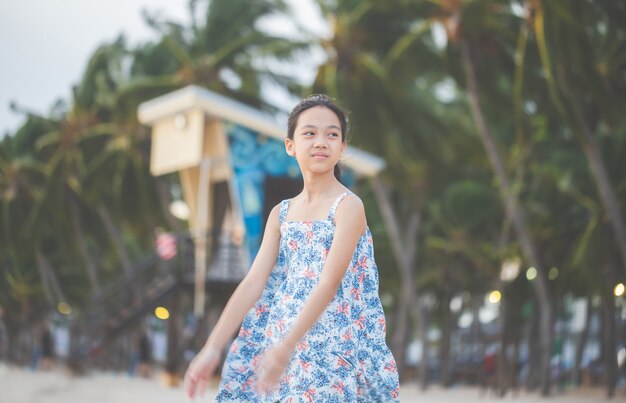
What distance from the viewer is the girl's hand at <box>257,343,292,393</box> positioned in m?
2.96

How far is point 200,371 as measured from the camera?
3.08m

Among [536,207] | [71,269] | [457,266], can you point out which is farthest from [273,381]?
[71,269]

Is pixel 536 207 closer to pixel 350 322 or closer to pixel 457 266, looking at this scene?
pixel 457 266

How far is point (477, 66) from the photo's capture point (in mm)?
22188

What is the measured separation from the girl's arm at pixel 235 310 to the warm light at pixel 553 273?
23439mm

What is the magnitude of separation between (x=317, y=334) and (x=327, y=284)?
0.15 metres

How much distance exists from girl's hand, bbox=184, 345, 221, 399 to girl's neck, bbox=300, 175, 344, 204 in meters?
0.58

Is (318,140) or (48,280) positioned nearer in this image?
(318,140)

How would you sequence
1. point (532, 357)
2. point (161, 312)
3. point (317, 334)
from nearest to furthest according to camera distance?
1. point (317, 334)
2. point (161, 312)
3. point (532, 357)

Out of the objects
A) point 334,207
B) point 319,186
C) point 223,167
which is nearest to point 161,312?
point 223,167

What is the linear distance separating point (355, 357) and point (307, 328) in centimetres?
19

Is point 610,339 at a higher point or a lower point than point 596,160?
lower

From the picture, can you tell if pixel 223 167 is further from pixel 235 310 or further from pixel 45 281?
pixel 45 281

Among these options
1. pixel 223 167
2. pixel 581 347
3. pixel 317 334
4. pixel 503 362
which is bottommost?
pixel 317 334
